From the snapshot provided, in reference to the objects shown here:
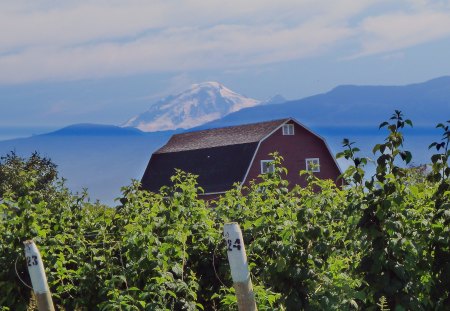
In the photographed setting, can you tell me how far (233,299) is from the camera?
7.54 metres

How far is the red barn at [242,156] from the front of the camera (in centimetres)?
5744

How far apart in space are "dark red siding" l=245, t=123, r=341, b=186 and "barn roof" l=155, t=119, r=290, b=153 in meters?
0.78

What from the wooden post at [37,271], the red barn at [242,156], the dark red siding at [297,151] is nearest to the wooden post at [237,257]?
the wooden post at [37,271]

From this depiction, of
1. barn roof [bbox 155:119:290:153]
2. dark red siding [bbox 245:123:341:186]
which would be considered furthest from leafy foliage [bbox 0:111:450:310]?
barn roof [bbox 155:119:290:153]

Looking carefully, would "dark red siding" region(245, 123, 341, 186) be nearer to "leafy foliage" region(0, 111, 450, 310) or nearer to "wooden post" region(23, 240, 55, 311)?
"leafy foliage" region(0, 111, 450, 310)

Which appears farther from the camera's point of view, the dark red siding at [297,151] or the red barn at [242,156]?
the dark red siding at [297,151]

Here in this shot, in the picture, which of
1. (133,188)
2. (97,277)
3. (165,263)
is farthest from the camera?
(133,188)

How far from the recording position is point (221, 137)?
209 feet

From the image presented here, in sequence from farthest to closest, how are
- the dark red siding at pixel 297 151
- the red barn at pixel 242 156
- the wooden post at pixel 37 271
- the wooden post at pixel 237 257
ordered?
the dark red siding at pixel 297 151
the red barn at pixel 242 156
the wooden post at pixel 37 271
the wooden post at pixel 237 257

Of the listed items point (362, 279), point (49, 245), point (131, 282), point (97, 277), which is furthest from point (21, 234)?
point (362, 279)

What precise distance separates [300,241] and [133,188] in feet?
9.73

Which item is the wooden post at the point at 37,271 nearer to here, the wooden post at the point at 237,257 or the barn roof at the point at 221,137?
the wooden post at the point at 237,257

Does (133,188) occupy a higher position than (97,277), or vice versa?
→ (133,188)

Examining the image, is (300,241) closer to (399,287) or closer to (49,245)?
(399,287)
